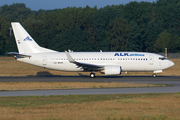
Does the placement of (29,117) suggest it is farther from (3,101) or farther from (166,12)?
(166,12)

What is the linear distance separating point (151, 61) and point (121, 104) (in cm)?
2190

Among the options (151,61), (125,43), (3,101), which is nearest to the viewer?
(3,101)

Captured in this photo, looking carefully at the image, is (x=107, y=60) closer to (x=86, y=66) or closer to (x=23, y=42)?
(x=86, y=66)

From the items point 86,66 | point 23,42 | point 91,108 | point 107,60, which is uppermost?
point 23,42

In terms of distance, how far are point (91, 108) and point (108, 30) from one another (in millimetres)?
87302

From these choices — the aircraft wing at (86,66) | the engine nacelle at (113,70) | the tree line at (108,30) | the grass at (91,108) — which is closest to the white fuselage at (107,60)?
the aircraft wing at (86,66)

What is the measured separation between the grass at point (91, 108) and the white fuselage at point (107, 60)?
1729cm

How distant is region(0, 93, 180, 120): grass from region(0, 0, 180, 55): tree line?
2857 inches

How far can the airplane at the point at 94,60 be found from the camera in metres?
38.3

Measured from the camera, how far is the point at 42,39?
97.4 m

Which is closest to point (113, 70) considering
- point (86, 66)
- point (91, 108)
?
point (86, 66)

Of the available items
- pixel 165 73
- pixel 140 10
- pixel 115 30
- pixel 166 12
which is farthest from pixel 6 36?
pixel 165 73

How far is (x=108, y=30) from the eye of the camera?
336 ft

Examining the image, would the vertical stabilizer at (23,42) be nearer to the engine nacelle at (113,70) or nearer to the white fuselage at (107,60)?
the white fuselage at (107,60)
